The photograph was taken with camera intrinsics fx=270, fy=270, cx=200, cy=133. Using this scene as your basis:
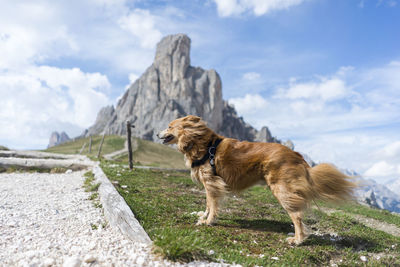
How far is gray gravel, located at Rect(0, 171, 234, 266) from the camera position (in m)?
3.64

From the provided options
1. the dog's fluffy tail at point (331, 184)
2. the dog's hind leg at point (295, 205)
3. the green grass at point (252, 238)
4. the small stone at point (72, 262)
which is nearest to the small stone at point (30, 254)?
the small stone at point (72, 262)

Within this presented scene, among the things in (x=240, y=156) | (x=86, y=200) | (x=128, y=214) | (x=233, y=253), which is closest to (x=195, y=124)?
(x=240, y=156)

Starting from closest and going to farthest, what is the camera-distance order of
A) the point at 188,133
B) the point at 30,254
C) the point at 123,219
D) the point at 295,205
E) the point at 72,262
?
the point at 72,262 → the point at 30,254 → the point at 123,219 → the point at 295,205 → the point at 188,133

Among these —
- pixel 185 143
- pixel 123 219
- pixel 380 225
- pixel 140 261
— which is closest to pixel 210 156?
pixel 185 143

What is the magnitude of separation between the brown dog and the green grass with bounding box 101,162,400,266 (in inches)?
20.3

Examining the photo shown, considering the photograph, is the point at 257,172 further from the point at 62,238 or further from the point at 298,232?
the point at 62,238

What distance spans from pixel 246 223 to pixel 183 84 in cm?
16173

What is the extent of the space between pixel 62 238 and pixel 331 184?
5352 mm

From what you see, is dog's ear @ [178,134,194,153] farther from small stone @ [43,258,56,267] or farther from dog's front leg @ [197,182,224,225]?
small stone @ [43,258,56,267]

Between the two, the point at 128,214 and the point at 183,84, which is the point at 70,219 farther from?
the point at 183,84

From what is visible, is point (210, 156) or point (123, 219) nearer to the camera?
point (123, 219)

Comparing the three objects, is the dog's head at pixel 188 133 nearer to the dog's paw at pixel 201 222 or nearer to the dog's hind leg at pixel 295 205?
Answer: the dog's paw at pixel 201 222

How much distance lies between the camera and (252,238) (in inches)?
224

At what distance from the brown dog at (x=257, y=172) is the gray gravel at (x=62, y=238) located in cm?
239
